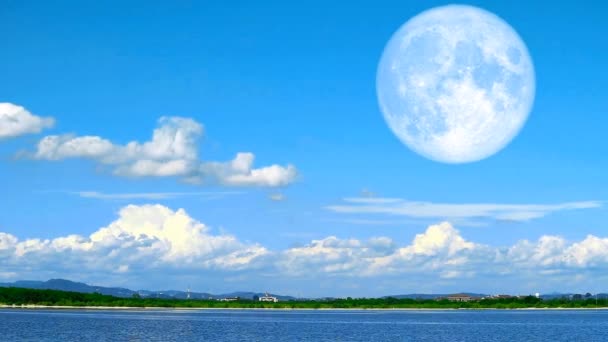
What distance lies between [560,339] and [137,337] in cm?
7356

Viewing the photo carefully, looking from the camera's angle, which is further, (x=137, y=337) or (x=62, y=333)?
(x=62, y=333)

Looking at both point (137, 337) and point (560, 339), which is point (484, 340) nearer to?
point (560, 339)

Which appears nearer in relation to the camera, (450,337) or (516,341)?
(516,341)

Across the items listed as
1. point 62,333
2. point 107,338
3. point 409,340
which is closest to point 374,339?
point 409,340

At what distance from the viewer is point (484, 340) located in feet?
445

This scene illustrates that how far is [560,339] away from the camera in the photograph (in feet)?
458

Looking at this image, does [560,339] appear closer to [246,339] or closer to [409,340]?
[409,340]

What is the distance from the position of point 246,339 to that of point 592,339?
61.0 metres

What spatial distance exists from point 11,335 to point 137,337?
67.4ft

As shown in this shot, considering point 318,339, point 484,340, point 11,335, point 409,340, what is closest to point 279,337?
point 318,339

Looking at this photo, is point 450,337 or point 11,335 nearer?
point 11,335

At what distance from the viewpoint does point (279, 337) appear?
140m

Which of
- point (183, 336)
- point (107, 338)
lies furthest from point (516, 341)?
point (107, 338)

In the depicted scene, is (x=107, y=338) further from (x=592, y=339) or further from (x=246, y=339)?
(x=592, y=339)
